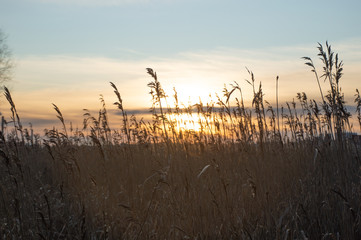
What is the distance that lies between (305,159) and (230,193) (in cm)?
201

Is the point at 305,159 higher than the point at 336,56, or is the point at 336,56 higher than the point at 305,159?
the point at 336,56

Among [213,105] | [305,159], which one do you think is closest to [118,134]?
[213,105]

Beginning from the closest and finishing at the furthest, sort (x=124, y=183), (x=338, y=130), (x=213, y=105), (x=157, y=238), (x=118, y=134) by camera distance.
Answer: (x=157, y=238) < (x=338, y=130) < (x=124, y=183) < (x=213, y=105) < (x=118, y=134)

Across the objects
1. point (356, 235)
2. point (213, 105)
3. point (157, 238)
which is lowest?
point (356, 235)

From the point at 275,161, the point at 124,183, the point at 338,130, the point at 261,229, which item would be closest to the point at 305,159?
the point at 275,161

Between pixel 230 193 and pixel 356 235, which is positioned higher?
pixel 230 193

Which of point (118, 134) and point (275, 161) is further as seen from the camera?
point (118, 134)

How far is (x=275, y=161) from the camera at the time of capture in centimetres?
500

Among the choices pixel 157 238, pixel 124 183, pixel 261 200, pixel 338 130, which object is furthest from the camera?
pixel 124 183

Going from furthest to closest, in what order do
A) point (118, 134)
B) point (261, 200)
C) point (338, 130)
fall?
point (118, 134), point (338, 130), point (261, 200)

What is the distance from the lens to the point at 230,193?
4.05 m

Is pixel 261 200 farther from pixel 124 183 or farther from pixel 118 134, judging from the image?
pixel 118 134

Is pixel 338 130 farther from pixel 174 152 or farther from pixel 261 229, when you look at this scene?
pixel 174 152

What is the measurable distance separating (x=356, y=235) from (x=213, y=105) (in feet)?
13.6
